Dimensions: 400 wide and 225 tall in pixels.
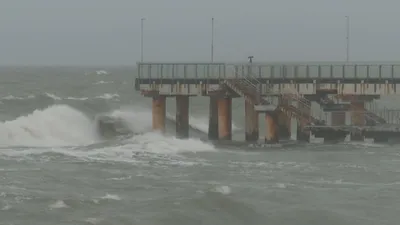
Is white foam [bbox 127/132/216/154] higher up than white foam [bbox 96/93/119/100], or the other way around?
white foam [bbox 96/93/119/100]

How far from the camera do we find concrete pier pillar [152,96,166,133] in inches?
2133

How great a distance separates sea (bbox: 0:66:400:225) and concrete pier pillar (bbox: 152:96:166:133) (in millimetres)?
561

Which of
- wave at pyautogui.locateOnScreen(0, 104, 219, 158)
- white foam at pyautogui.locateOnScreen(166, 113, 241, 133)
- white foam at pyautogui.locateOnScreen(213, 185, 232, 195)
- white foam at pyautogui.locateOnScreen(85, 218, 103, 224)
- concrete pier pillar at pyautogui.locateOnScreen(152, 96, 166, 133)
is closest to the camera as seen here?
white foam at pyautogui.locateOnScreen(85, 218, 103, 224)

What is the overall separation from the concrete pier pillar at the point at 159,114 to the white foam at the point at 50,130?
166 inches

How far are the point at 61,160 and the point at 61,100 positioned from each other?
53160 mm

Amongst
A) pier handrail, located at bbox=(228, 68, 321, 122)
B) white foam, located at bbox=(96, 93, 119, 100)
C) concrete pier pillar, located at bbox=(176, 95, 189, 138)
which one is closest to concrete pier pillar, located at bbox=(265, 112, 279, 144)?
pier handrail, located at bbox=(228, 68, 321, 122)

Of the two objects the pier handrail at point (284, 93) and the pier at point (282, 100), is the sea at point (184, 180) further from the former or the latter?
the pier handrail at point (284, 93)

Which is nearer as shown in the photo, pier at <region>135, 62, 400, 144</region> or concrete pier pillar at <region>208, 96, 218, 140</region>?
pier at <region>135, 62, 400, 144</region>

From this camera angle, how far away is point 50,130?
191 ft

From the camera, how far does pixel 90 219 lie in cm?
2880

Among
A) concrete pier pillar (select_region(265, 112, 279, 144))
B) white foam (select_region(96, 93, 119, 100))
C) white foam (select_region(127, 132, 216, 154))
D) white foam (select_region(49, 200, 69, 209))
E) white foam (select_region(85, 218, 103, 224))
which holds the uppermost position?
white foam (select_region(96, 93, 119, 100))

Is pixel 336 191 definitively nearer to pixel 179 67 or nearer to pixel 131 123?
pixel 179 67

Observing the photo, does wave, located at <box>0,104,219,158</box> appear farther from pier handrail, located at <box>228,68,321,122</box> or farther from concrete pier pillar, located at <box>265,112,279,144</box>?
pier handrail, located at <box>228,68,321,122</box>

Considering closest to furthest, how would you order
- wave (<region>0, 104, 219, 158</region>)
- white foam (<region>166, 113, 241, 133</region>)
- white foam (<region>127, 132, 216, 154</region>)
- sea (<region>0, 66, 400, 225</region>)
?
sea (<region>0, 66, 400, 225</region>) → white foam (<region>127, 132, 216, 154</region>) → wave (<region>0, 104, 219, 158</region>) → white foam (<region>166, 113, 241, 133</region>)
